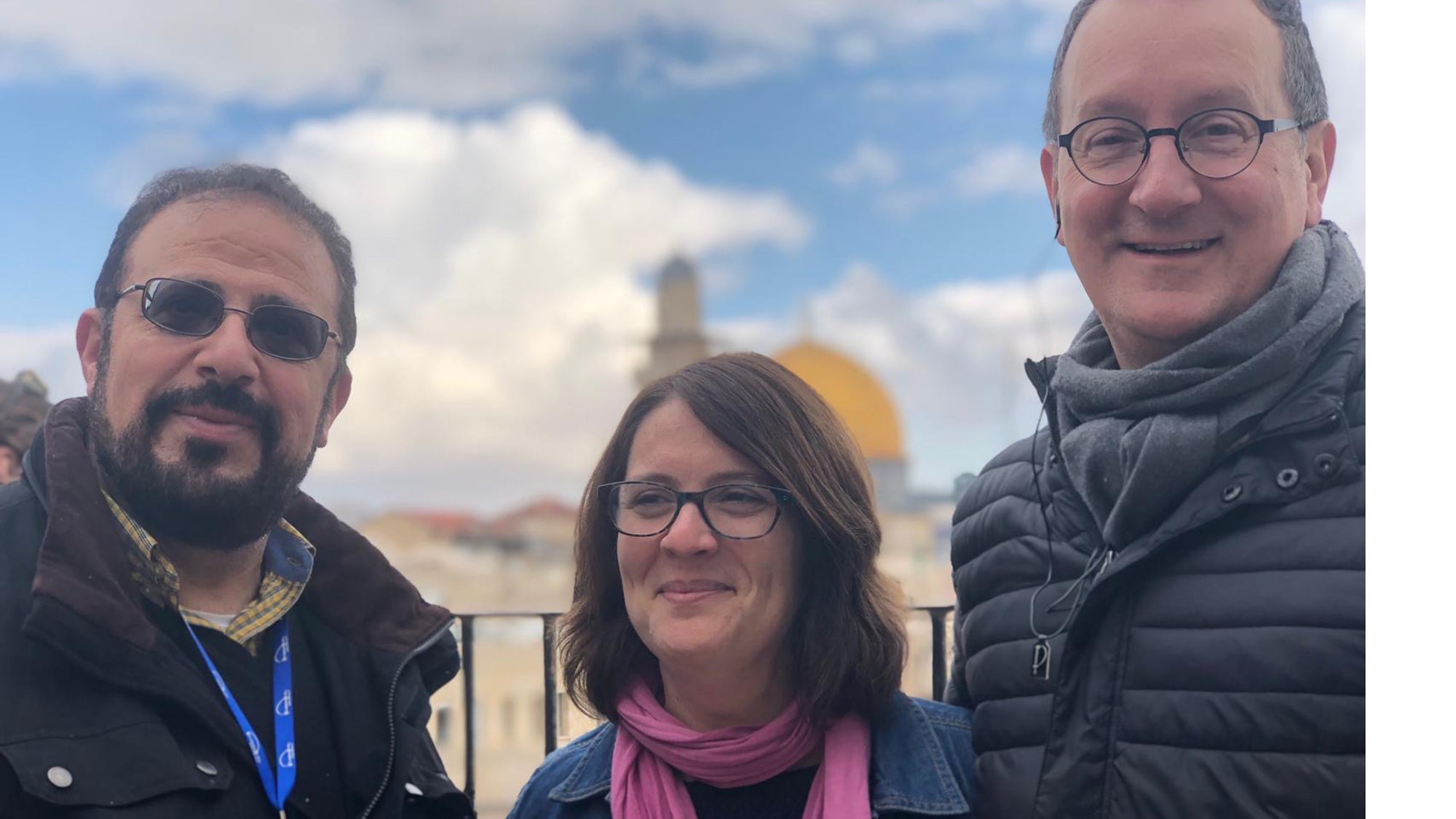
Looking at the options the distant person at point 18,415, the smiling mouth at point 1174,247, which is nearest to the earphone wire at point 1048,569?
the smiling mouth at point 1174,247

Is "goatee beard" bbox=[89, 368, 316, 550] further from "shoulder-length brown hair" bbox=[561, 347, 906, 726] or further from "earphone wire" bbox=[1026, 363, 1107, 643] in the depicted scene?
"earphone wire" bbox=[1026, 363, 1107, 643]

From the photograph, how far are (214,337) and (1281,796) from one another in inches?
73.0

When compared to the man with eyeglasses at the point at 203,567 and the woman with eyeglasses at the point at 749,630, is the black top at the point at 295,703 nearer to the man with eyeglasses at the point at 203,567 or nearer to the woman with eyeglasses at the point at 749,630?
the man with eyeglasses at the point at 203,567

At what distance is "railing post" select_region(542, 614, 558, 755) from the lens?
130 inches

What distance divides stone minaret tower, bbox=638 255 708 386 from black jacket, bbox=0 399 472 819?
23683 mm

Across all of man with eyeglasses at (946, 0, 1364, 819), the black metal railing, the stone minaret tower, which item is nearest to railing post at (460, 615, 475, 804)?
the black metal railing

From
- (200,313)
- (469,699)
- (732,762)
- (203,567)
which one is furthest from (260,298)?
(469,699)

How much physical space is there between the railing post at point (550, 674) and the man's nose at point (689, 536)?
2.98 feet

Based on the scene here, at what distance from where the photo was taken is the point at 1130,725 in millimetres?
2025

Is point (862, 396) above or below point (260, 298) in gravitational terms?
above

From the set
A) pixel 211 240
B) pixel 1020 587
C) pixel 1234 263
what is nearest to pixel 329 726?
pixel 211 240

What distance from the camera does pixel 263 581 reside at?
2529 millimetres

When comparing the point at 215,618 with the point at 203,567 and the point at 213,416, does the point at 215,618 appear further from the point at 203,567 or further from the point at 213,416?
the point at 213,416

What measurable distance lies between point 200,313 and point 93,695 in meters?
0.66
